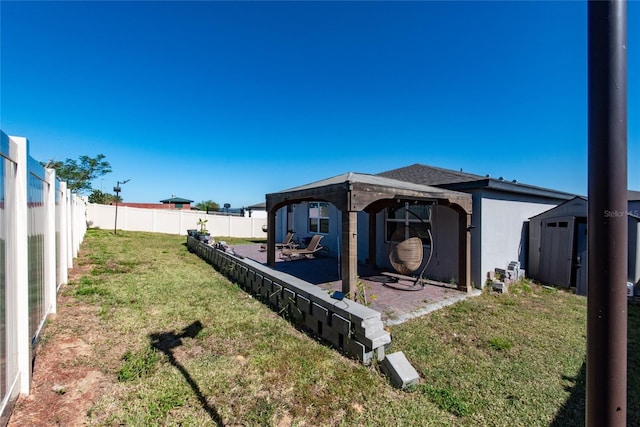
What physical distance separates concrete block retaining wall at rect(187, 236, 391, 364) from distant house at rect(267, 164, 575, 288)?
0.95 metres

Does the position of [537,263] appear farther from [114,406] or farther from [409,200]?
[114,406]

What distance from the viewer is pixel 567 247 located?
7172 millimetres

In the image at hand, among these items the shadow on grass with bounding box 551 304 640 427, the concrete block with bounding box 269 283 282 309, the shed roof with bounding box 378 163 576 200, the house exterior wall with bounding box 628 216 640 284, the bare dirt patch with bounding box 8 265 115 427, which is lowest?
the shadow on grass with bounding box 551 304 640 427

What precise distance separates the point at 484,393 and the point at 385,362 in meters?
1.02

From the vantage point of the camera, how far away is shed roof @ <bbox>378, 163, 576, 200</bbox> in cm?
670

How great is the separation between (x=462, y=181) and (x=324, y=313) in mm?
5240

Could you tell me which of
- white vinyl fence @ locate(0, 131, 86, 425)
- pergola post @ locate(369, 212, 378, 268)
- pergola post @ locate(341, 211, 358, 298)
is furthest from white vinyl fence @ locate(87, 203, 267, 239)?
white vinyl fence @ locate(0, 131, 86, 425)

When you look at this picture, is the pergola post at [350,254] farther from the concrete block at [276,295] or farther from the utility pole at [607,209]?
the utility pole at [607,209]

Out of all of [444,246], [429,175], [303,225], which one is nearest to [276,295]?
[444,246]

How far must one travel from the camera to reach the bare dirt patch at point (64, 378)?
2.42 meters

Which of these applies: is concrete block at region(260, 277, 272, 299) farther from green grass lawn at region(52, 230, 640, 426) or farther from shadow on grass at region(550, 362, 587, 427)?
shadow on grass at region(550, 362, 587, 427)

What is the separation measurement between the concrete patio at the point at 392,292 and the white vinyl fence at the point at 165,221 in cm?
1518

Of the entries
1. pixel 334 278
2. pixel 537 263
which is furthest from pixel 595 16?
pixel 537 263

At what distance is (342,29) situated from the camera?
29.5 ft
